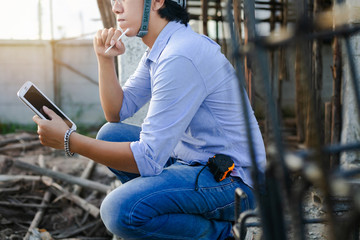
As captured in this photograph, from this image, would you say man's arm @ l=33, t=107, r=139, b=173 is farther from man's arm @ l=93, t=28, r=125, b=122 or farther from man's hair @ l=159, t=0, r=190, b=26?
man's hair @ l=159, t=0, r=190, b=26

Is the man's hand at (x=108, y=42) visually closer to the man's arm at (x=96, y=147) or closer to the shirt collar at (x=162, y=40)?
the shirt collar at (x=162, y=40)

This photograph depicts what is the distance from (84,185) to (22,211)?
2.01 feet

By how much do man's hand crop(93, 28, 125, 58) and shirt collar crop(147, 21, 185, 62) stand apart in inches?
Result: 12.5

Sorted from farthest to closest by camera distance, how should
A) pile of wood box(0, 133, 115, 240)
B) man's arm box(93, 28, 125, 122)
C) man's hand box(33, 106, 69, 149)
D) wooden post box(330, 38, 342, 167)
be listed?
pile of wood box(0, 133, 115, 240) → wooden post box(330, 38, 342, 167) → man's arm box(93, 28, 125, 122) → man's hand box(33, 106, 69, 149)

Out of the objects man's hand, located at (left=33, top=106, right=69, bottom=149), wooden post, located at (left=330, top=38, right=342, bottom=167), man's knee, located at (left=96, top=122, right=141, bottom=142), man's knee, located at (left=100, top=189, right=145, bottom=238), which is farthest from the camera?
wooden post, located at (left=330, top=38, right=342, bottom=167)

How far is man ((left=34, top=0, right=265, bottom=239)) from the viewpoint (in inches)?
65.9

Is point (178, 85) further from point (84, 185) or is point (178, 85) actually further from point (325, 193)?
point (84, 185)

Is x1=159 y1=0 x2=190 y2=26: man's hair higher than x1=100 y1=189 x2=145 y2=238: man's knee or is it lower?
higher

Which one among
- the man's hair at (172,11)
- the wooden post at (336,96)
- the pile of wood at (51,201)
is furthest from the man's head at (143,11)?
the pile of wood at (51,201)

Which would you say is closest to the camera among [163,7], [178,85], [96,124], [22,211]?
[178,85]

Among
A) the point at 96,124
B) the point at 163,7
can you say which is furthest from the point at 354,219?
the point at 96,124

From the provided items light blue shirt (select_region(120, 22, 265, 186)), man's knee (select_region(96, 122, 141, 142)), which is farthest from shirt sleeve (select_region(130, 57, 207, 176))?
man's knee (select_region(96, 122, 141, 142))

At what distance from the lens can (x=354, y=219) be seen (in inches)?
25.8

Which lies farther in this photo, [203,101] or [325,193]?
[203,101]
